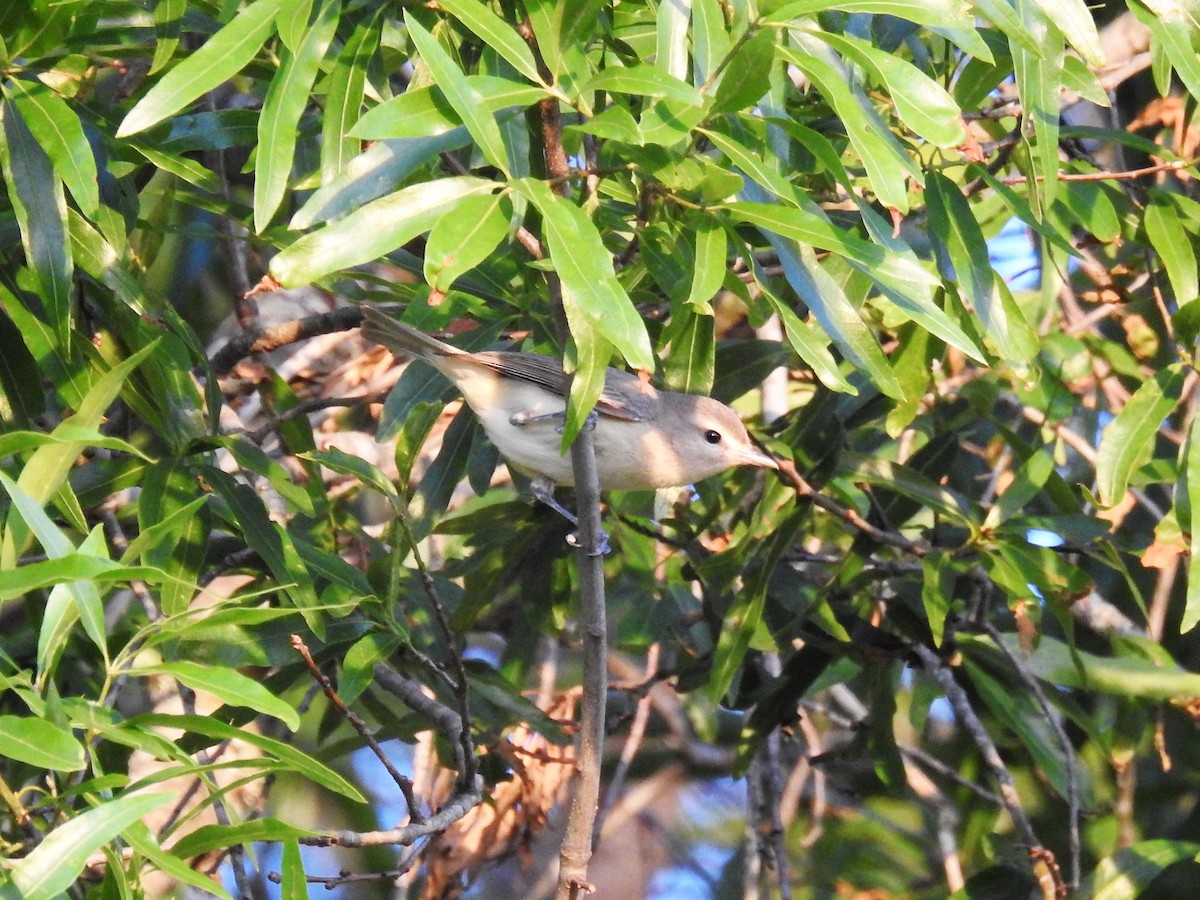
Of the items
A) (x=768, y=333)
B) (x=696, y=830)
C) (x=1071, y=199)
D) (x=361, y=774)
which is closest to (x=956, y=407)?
(x=768, y=333)

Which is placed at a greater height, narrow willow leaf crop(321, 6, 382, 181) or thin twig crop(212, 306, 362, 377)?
narrow willow leaf crop(321, 6, 382, 181)

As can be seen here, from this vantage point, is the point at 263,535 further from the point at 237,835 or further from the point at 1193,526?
the point at 1193,526

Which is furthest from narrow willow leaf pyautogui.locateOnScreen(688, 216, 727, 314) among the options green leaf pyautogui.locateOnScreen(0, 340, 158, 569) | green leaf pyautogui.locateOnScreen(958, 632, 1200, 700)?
green leaf pyautogui.locateOnScreen(958, 632, 1200, 700)

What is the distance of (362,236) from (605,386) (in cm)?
291

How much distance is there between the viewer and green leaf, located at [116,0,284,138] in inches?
101

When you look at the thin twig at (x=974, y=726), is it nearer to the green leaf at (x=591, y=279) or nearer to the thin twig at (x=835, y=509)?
the thin twig at (x=835, y=509)

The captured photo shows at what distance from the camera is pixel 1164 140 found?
19.7 ft

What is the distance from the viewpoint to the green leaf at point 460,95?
2.25m

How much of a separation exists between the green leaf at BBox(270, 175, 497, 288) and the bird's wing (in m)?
1.89

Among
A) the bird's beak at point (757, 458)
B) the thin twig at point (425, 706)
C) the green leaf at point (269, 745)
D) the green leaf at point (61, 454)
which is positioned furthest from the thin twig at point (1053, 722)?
the green leaf at point (61, 454)

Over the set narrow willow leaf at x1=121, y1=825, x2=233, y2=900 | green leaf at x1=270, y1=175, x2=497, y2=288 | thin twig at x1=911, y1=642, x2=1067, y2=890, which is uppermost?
green leaf at x1=270, y1=175, x2=497, y2=288

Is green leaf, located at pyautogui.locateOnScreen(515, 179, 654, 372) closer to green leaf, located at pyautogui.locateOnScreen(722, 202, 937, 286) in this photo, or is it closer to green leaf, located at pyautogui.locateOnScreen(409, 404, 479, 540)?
green leaf, located at pyautogui.locateOnScreen(722, 202, 937, 286)

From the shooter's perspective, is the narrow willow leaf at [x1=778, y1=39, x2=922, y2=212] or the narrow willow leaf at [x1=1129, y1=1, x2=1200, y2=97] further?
the narrow willow leaf at [x1=1129, y1=1, x2=1200, y2=97]

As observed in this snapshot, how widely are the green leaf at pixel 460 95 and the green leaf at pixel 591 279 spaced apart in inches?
3.3
